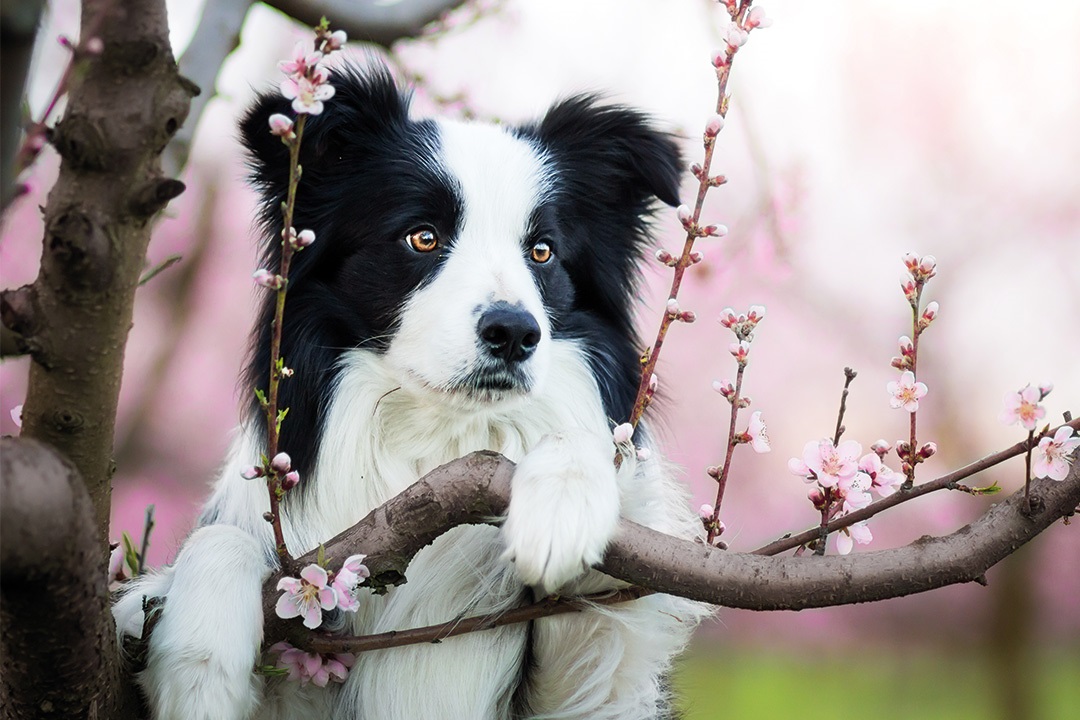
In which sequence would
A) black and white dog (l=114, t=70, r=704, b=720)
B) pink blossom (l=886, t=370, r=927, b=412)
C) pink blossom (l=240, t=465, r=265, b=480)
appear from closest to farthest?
pink blossom (l=240, t=465, r=265, b=480), pink blossom (l=886, t=370, r=927, b=412), black and white dog (l=114, t=70, r=704, b=720)

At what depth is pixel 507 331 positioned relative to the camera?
2352mm

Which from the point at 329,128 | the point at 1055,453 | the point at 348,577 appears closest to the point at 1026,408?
the point at 1055,453

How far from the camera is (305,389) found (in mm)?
2678

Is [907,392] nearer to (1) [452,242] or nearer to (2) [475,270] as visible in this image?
(2) [475,270]

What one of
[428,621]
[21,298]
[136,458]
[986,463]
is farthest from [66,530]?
[136,458]

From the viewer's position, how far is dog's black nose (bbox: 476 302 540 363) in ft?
7.72

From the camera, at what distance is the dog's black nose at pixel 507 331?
7.72 feet

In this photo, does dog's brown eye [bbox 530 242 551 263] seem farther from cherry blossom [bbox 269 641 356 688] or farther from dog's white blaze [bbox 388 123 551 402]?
cherry blossom [bbox 269 641 356 688]

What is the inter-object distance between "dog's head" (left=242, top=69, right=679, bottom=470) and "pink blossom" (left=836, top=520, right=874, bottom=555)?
32.1 inches

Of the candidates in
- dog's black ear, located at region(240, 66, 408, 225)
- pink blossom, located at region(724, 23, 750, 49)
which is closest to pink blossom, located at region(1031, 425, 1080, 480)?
pink blossom, located at region(724, 23, 750, 49)

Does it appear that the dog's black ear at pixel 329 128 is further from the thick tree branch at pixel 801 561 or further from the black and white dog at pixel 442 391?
the thick tree branch at pixel 801 561

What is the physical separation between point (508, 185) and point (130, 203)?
1.28 meters

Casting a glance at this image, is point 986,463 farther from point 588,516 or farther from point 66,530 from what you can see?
point 66,530

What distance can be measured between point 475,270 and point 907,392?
41.3 inches
